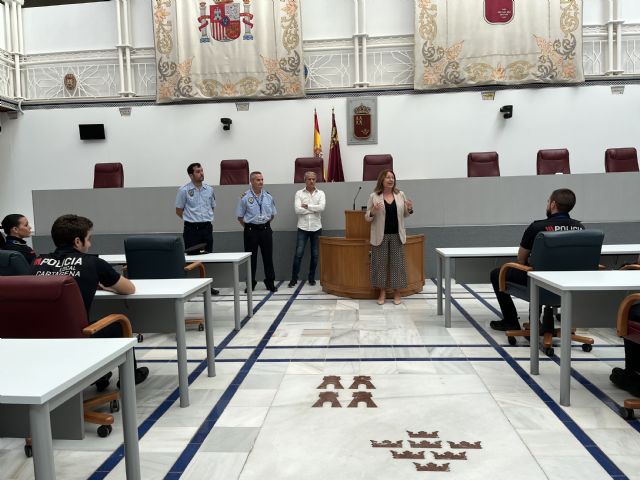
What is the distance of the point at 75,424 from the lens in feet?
5.41

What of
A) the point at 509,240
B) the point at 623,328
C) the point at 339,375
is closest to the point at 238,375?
the point at 339,375

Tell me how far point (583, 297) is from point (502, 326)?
1616 mm

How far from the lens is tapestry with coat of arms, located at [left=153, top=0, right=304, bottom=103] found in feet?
30.6

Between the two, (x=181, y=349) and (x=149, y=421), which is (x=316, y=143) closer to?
(x=181, y=349)

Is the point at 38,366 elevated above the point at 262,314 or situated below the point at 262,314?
above

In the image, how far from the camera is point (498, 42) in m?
8.99

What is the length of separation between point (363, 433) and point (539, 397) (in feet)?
3.71

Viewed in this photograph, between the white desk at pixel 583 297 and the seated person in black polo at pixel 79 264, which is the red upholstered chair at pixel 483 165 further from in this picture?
the seated person in black polo at pixel 79 264

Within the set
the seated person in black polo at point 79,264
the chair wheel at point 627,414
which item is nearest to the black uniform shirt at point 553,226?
the chair wheel at point 627,414

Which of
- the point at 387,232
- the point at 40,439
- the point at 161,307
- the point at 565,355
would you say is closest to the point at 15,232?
the point at 161,307

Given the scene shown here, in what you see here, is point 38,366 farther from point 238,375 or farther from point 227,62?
point 227,62

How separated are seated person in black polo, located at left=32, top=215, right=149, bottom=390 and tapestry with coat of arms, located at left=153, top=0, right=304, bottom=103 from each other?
728 cm

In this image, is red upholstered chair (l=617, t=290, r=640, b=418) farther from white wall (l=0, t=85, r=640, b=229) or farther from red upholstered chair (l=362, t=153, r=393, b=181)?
white wall (l=0, t=85, r=640, b=229)

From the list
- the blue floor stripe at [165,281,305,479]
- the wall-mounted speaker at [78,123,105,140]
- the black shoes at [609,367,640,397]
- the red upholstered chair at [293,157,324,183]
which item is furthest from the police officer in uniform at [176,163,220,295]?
the wall-mounted speaker at [78,123,105,140]
